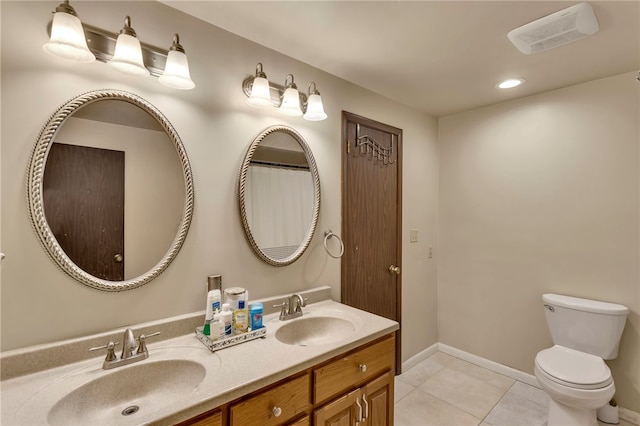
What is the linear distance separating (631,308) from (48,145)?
324 cm

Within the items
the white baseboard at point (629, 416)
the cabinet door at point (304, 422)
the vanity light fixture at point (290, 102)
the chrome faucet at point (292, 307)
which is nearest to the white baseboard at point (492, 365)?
the white baseboard at point (629, 416)

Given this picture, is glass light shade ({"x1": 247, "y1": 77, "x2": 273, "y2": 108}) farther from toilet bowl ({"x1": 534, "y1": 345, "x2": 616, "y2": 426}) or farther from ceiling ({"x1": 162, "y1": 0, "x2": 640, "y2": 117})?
toilet bowl ({"x1": 534, "y1": 345, "x2": 616, "y2": 426})

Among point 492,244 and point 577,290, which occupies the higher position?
point 492,244

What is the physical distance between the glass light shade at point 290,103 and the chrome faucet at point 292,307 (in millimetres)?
1000

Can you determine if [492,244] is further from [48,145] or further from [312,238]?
[48,145]

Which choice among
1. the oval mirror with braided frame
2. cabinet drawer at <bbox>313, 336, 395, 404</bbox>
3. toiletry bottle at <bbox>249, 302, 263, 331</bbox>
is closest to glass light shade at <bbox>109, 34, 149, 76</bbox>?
the oval mirror with braided frame

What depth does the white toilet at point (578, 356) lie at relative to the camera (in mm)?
1670

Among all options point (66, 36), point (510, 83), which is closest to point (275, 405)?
point (66, 36)

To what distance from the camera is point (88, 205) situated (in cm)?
116

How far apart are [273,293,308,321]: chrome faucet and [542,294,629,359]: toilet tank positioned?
182cm

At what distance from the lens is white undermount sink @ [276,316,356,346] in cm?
156

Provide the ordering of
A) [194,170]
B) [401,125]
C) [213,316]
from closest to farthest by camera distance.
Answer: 1. [213,316]
2. [194,170]
3. [401,125]

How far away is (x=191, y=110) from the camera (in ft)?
4.62

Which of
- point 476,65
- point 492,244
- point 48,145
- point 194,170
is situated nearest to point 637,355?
point 492,244
